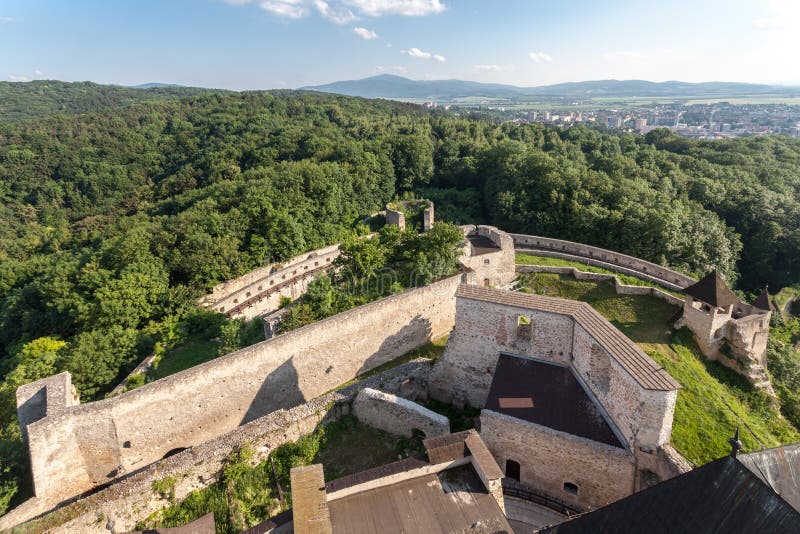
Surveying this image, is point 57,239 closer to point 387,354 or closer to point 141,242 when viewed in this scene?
point 141,242

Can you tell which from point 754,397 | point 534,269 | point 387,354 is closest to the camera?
point 754,397

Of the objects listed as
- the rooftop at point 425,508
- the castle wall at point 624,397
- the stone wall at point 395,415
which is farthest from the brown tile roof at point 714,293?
the rooftop at point 425,508

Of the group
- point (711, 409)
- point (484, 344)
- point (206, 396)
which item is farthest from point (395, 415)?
point (711, 409)

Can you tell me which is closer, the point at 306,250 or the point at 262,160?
the point at 306,250

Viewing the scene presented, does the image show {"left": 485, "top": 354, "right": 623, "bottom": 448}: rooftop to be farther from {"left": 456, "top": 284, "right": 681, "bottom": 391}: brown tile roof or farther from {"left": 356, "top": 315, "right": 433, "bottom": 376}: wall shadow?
{"left": 356, "top": 315, "right": 433, "bottom": 376}: wall shadow

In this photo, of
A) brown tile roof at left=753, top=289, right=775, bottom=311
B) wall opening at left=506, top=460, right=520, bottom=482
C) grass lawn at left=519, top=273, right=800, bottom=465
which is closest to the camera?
wall opening at left=506, top=460, right=520, bottom=482

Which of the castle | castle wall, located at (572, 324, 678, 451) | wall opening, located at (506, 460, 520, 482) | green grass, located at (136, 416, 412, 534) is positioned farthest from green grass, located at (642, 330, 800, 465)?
green grass, located at (136, 416, 412, 534)

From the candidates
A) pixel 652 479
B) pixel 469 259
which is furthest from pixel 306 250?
pixel 652 479
